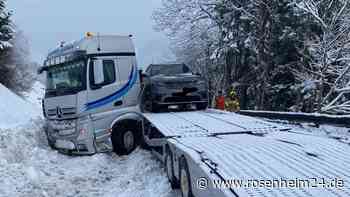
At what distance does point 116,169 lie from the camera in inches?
379

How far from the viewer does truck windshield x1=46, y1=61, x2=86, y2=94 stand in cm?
1082

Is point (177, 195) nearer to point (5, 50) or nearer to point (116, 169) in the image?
point (116, 169)

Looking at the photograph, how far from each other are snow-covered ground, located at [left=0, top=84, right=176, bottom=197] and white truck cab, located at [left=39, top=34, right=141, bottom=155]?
0.40 meters

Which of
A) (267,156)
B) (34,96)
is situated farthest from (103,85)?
(34,96)

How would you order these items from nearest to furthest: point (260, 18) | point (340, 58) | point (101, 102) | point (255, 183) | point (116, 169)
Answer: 1. point (255, 183)
2. point (116, 169)
3. point (101, 102)
4. point (340, 58)
5. point (260, 18)

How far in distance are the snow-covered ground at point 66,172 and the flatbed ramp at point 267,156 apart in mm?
1295

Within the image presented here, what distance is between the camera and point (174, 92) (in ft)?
38.7

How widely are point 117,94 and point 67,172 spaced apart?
2734 mm

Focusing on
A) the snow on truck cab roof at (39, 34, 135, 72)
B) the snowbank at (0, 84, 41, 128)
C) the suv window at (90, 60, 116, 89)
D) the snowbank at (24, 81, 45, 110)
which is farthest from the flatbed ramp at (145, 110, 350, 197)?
the snowbank at (24, 81, 45, 110)

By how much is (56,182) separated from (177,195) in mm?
2818

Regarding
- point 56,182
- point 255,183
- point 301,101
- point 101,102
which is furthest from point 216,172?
point 301,101

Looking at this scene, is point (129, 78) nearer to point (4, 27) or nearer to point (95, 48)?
point (95, 48)

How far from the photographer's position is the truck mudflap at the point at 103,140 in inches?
422

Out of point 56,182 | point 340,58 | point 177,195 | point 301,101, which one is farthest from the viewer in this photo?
point 301,101
